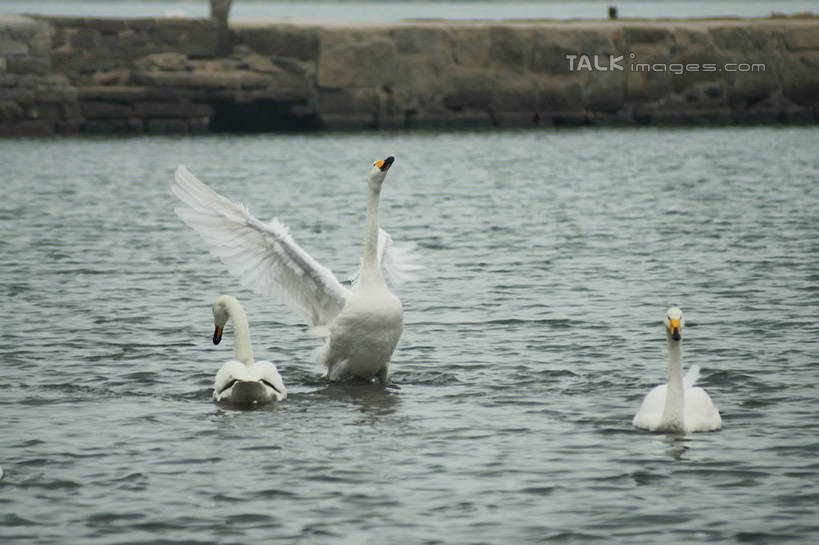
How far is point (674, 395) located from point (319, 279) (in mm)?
3225

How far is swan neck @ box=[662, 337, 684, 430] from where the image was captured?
917cm

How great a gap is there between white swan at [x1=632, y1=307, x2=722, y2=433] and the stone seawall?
27.7 meters

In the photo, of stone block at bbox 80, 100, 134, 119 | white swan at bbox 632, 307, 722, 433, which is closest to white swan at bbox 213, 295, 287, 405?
white swan at bbox 632, 307, 722, 433

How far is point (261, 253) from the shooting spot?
11477 mm

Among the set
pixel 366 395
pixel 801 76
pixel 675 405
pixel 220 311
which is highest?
pixel 801 76

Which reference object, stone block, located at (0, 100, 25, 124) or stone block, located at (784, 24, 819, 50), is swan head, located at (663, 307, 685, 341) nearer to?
stone block, located at (0, 100, 25, 124)

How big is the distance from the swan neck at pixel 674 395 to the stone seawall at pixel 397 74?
91.6 ft

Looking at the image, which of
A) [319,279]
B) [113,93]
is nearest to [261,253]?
[319,279]

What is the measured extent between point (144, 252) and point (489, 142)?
60.1 feet

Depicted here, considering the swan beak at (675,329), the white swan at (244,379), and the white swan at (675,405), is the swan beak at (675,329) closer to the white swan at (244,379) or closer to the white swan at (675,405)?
the white swan at (675,405)

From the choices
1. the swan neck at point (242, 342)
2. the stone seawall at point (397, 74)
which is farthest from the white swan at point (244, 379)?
the stone seawall at point (397, 74)

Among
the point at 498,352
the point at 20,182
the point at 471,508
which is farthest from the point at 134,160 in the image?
the point at 471,508

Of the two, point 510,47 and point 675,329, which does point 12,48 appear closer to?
point 510,47

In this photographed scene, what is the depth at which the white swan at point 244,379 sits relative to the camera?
10.3 metres
